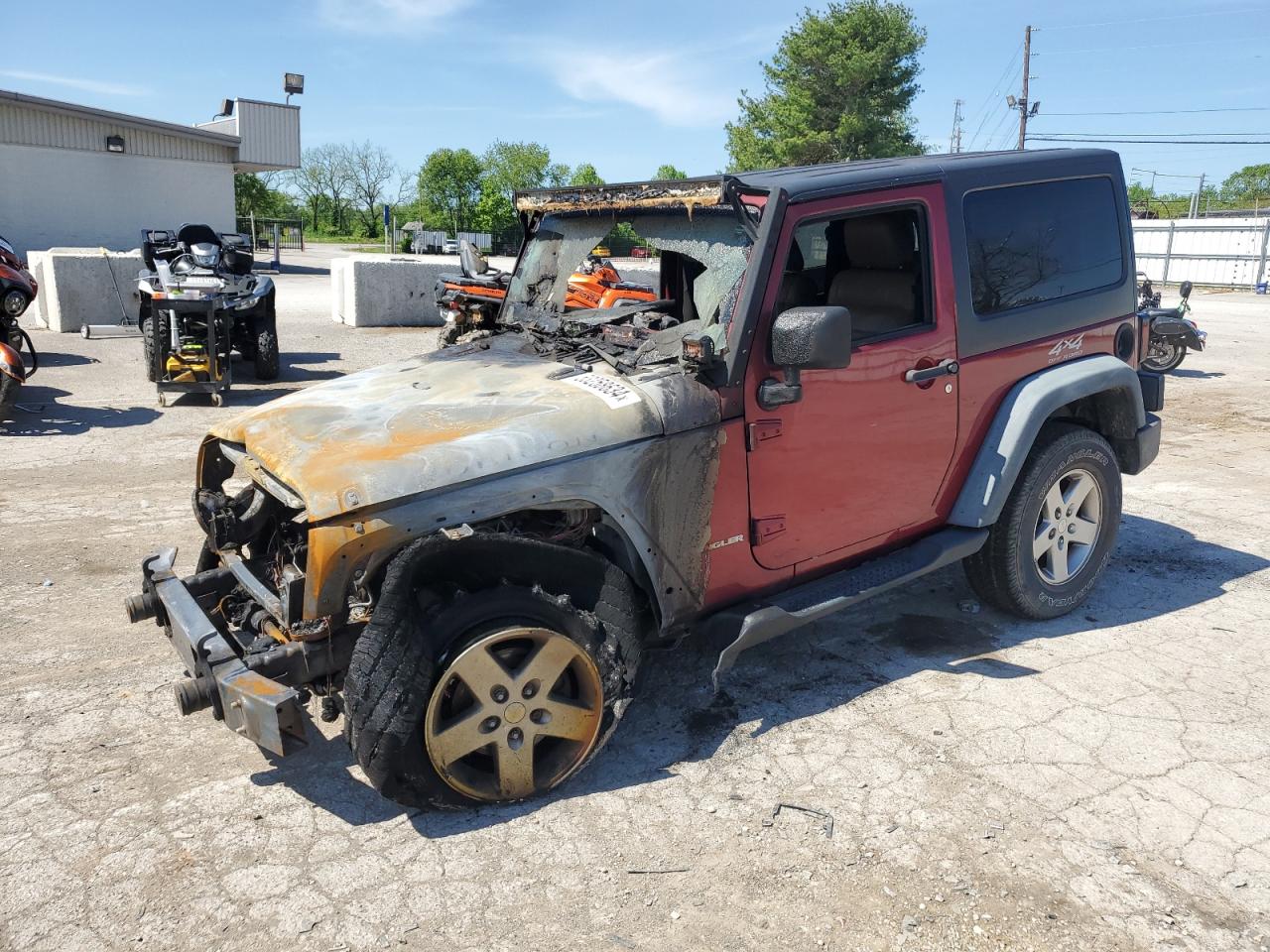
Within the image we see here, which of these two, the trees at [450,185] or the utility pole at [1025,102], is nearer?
the utility pole at [1025,102]

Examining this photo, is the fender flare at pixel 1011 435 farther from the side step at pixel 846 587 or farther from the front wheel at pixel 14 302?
the front wheel at pixel 14 302

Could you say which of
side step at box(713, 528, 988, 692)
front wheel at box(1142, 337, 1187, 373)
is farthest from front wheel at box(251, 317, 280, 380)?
front wheel at box(1142, 337, 1187, 373)

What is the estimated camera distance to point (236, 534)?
376cm

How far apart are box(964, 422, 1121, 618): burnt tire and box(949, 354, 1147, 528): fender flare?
155mm

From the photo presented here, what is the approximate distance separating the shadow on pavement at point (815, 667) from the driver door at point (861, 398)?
59 cm

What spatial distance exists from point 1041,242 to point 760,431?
1.88 meters

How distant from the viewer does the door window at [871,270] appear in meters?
3.94

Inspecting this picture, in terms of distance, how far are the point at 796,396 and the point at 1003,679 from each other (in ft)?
5.44

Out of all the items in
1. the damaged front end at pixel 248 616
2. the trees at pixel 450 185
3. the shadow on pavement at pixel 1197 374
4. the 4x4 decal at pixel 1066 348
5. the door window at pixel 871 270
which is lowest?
the damaged front end at pixel 248 616

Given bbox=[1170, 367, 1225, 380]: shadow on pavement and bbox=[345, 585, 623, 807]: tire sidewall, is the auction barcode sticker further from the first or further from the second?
bbox=[1170, 367, 1225, 380]: shadow on pavement

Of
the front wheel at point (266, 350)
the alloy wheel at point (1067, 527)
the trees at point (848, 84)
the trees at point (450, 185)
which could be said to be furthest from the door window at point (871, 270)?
the trees at point (450, 185)

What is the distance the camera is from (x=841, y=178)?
373 cm

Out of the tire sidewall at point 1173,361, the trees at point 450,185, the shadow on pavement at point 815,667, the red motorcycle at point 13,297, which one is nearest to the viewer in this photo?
the shadow on pavement at point 815,667

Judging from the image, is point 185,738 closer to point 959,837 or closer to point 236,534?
point 236,534
